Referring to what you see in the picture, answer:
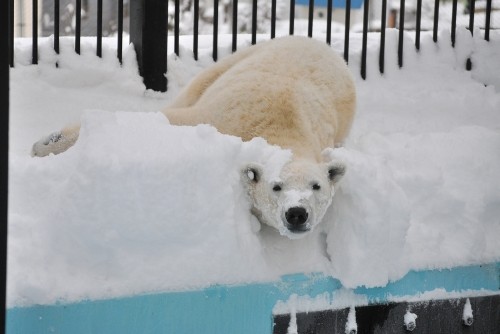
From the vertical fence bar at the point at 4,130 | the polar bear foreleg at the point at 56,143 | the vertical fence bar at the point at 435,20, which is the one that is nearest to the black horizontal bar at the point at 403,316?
the vertical fence bar at the point at 4,130

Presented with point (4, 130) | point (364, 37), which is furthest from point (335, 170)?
point (364, 37)

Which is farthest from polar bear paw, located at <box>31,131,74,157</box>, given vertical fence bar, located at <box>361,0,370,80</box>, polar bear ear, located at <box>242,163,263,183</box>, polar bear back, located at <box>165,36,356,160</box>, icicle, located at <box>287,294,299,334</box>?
vertical fence bar, located at <box>361,0,370,80</box>

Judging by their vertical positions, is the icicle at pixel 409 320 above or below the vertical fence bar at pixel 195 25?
below

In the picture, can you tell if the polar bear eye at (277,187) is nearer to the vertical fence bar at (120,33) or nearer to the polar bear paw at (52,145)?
the polar bear paw at (52,145)

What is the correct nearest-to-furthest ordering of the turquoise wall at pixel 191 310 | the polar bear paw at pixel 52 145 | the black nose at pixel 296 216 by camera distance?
the turquoise wall at pixel 191 310 → the black nose at pixel 296 216 → the polar bear paw at pixel 52 145

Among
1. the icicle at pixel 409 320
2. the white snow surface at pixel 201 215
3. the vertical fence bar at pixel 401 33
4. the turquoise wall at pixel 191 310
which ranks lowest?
the icicle at pixel 409 320

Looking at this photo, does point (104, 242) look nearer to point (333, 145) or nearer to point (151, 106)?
point (333, 145)

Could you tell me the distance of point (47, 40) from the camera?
19.3 feet

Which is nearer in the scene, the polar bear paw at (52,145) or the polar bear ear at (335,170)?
the polar bear ear at (335,170)

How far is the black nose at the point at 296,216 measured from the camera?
3389 mm

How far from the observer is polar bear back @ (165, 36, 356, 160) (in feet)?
13.7

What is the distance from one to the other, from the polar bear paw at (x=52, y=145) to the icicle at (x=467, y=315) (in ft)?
7.13

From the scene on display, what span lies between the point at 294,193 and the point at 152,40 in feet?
8.60

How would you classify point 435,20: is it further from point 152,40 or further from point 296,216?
point 296,216
